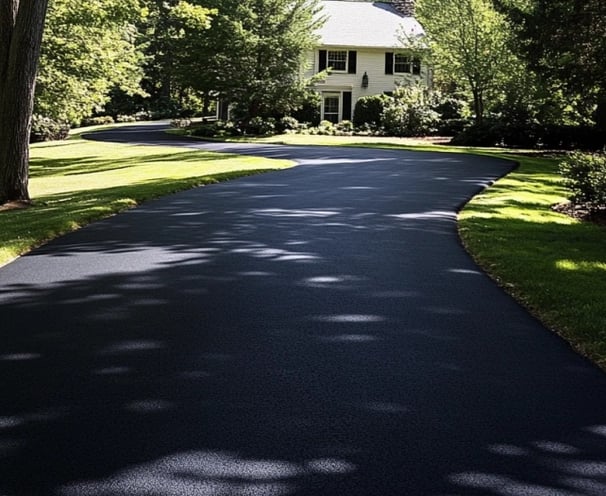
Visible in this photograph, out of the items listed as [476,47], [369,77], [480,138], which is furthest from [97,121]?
[480,138]

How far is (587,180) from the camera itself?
609 inches

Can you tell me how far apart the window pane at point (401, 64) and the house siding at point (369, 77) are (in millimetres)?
419

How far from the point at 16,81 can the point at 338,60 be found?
123ft

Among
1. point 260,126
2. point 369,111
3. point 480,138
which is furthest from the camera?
point 369,111

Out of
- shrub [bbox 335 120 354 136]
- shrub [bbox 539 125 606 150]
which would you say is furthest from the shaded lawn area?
shrub [bbox 335 120 354 136]

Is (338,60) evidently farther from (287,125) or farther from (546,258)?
(546,258)

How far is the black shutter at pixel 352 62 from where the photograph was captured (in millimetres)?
50938

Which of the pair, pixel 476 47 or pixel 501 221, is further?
pixel 476 47

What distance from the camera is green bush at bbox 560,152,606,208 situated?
1510 centimetres

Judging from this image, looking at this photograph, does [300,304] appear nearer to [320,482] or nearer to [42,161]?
[320,482]

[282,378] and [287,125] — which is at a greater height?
[287,125]

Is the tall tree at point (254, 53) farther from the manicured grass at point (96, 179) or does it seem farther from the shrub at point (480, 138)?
the shrub at point (480, 138)

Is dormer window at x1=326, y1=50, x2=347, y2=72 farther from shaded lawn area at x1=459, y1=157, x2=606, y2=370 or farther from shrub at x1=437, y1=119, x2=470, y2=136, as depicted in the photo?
shaded lawn area at x1=459, y1=157, x2=606, y2=370

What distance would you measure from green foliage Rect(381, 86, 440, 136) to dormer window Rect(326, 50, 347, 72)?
736cm
